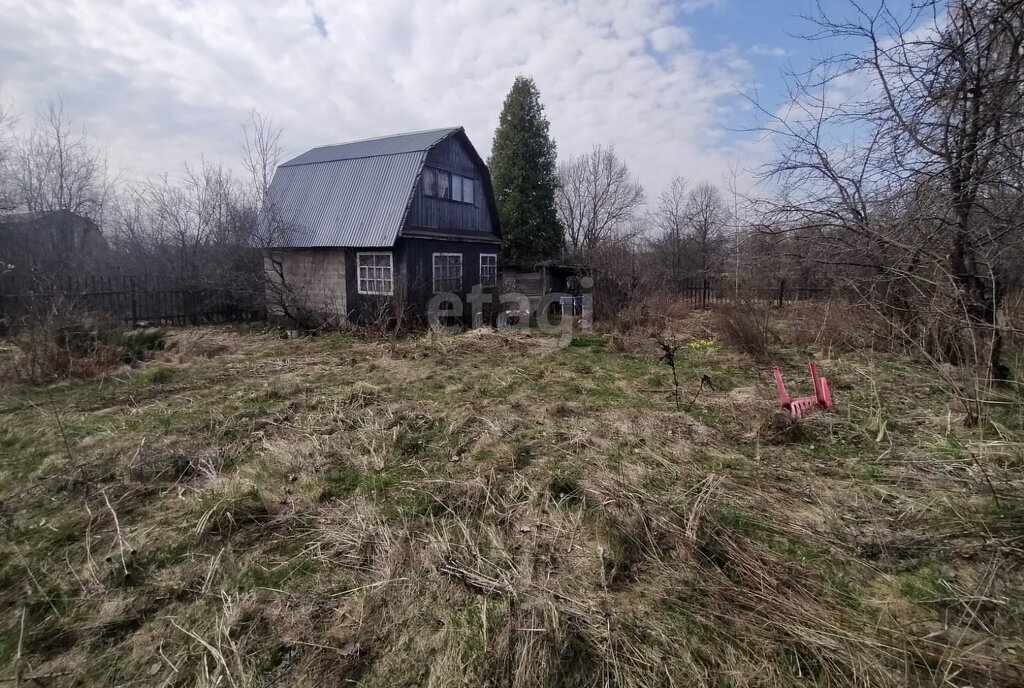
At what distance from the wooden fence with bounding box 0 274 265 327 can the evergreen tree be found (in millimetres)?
13361

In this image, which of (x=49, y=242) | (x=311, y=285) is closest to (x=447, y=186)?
(x=311, y=285)

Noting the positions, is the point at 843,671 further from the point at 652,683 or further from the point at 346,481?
the point at 346,481

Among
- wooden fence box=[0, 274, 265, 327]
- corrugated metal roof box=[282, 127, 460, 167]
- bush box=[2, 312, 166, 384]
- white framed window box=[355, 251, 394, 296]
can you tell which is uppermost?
corrugated metal roof box=[282, 127, 460, 167]

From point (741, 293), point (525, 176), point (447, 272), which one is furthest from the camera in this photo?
point (525, 176)

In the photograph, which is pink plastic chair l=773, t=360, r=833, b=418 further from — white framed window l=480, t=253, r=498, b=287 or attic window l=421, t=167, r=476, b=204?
white framed window l=480, t=253, r=498, b=287

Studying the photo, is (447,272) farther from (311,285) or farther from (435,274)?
(311,285)

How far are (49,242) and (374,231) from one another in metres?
11.1

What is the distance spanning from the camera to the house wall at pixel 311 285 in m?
13.5

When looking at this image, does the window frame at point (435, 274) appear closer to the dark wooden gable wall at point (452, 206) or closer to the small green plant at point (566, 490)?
the dark wooden gable wall at point (452, 206)

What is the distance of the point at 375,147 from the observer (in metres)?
15.5

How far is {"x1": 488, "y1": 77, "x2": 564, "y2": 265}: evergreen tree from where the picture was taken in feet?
80.8

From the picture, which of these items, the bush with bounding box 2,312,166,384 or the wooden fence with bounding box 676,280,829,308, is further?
the wooden fence with bounding box 676,280,829,308

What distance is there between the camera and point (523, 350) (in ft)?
32.6

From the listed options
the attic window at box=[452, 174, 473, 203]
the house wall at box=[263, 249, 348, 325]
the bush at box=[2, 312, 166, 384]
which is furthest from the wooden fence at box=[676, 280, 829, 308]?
the bush at box=[2, 312, 166, 384]
